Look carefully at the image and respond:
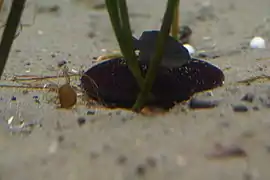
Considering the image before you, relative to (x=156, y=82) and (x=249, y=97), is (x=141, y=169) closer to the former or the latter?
(x=249, y=97)

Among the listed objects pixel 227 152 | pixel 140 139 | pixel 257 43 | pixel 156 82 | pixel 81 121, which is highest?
pixel 227 152

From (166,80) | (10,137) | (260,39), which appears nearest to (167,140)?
(10,137)

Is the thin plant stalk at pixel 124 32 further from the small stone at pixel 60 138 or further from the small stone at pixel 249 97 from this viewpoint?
the small stone at pixel 60 138

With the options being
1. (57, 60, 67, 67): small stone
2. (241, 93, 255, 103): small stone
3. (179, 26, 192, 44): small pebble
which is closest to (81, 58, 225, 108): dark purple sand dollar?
(241, 93, 255, 103): small stone

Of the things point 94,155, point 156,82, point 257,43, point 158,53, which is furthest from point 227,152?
point 257,43

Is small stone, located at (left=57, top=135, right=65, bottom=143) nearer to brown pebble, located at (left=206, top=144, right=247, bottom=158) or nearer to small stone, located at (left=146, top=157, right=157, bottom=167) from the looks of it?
small stone, located at (left=146, top=157, right=157, bottom=167)

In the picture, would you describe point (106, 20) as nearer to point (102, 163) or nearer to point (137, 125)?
point (137, 125)
